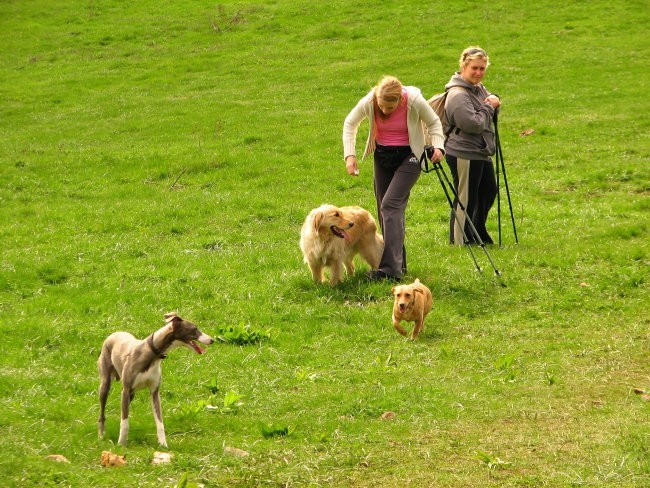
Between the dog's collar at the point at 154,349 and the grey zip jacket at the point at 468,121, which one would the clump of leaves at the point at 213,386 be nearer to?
the dog's collar at the point at 154,349

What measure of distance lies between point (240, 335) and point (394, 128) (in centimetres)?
357

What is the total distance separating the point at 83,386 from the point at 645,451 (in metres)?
5.17

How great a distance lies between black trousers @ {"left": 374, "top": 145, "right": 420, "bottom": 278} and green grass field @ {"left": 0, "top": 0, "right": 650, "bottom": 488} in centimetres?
42

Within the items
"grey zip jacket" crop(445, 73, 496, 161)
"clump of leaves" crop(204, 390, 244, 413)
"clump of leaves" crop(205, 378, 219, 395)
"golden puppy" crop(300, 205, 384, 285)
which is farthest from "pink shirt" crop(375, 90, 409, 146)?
"clump of leaves" crop(204, 390, 244, 413)

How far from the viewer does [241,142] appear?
25000mm

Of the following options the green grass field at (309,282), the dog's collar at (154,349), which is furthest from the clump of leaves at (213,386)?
the dog's collar at (154,349)

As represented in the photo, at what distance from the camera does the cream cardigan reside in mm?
12500

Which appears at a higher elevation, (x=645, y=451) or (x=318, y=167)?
(x=645, y=451)

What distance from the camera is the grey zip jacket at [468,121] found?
14000 mm

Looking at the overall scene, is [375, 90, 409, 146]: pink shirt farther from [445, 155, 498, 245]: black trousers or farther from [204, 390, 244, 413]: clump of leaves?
[204, 390, 244, 413]: clump of leaves

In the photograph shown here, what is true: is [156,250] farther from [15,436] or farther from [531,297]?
[15,436]

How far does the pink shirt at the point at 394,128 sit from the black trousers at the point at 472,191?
1.79 meters

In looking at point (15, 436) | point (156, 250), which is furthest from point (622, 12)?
point (15, 436)

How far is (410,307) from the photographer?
10.9 metres
